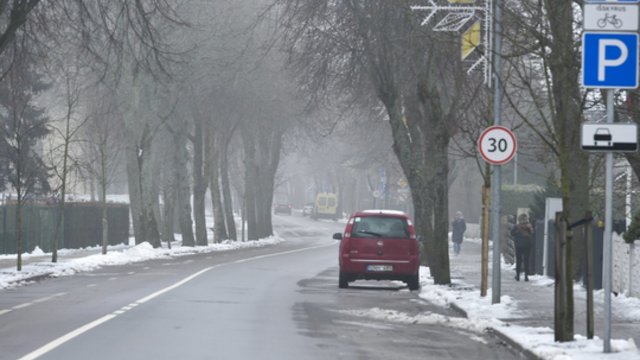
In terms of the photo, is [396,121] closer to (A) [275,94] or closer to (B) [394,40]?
(B) [394,40]

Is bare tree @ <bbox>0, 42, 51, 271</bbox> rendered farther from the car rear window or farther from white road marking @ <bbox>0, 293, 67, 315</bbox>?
the car rear window

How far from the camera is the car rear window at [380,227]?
27016 mm

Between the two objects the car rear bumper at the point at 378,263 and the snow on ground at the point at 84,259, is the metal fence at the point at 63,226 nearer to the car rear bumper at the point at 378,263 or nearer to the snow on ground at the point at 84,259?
the snow on ground at the point at 84,259

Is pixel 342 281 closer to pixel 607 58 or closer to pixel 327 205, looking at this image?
pixel 607 58

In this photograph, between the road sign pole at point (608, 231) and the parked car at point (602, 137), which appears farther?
the parked car at point (602, 137)

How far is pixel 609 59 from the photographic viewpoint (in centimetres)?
1319

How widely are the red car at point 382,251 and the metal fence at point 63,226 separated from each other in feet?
61.9

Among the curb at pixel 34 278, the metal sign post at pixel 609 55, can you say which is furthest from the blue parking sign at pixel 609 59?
the curb at pixel 34 278

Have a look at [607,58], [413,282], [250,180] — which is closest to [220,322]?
[607,58]

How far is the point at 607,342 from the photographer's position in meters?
13.1

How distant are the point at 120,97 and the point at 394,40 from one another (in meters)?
23.5

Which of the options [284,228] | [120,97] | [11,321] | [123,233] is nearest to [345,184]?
[284,228]

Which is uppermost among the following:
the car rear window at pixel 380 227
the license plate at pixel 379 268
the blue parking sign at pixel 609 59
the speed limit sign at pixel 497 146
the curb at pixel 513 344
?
the blue parking sign at pixel 609 59

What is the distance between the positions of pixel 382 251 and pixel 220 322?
9.96m
